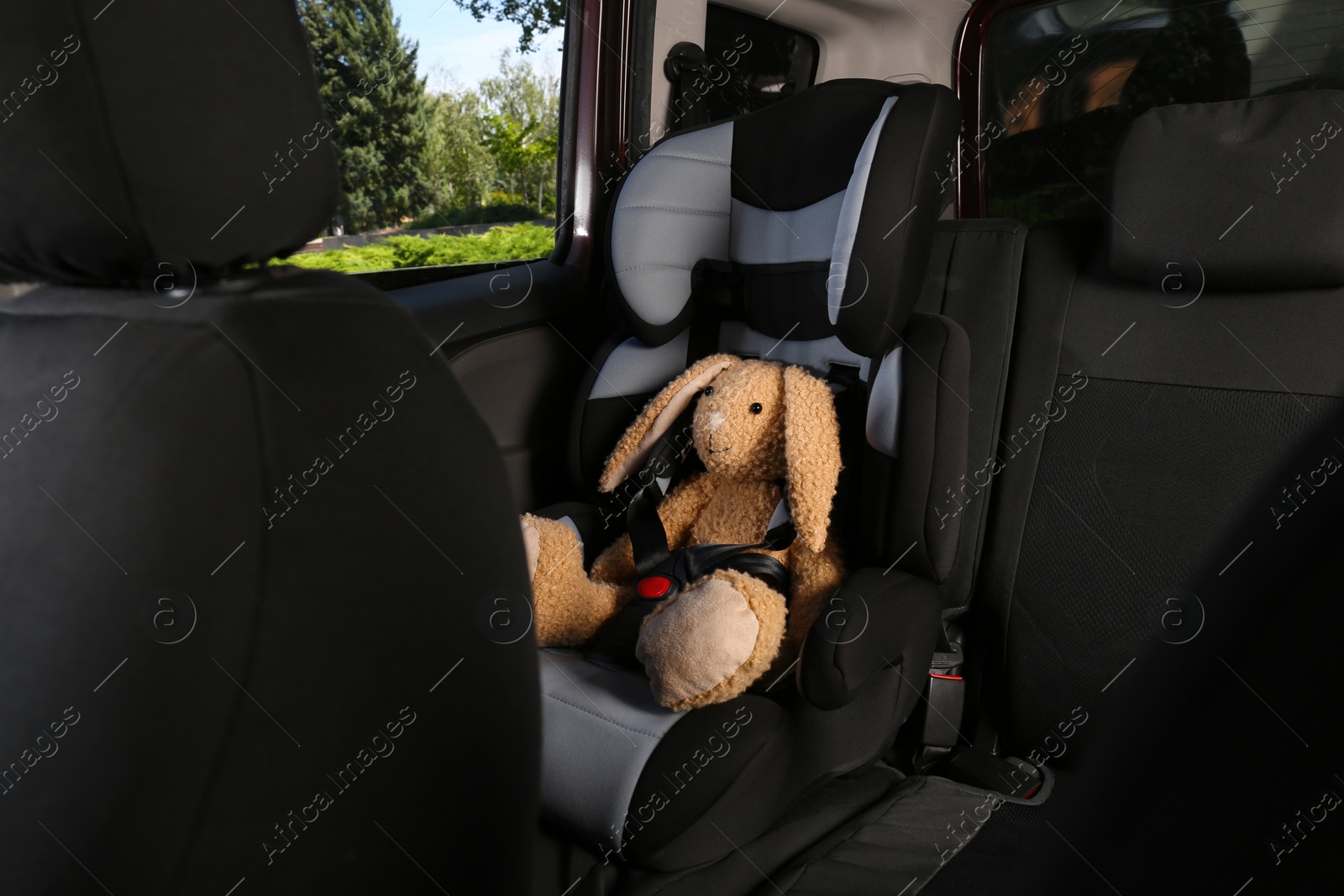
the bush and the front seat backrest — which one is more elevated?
the front seat backrest

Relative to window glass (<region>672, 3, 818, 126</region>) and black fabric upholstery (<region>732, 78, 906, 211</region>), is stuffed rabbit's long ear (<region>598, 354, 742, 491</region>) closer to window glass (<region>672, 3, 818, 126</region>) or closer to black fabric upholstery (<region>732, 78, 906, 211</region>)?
black fabric upholstery (<region>732, 78, 906, 211</region>)

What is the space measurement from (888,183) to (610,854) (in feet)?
3.48

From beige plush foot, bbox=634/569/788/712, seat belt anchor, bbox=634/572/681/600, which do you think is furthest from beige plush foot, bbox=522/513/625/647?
beige plush foot, bbox=634/569/788/712

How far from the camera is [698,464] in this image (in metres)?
1.69

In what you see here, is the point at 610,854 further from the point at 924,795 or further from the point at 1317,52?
the point at 1317,52

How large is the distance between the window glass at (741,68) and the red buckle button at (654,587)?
50.6 inches

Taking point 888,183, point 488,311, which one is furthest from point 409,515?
point 488,311

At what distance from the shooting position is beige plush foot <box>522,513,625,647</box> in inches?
58.7

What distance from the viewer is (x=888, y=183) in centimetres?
131

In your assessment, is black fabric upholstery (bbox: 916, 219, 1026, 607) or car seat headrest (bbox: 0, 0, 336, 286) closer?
car seat headrest (bbox: 0, 0, 336, 286)

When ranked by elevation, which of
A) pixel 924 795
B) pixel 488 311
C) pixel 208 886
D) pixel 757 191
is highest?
pixel 757 191

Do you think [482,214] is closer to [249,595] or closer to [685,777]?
[685,777]

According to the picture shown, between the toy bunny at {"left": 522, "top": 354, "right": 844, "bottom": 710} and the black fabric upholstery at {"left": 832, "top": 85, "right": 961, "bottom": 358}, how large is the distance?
0.15 meters

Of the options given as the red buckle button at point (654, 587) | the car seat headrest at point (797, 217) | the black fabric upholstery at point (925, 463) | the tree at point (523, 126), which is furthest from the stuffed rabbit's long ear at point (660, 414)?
the tree at point (523, 126)
